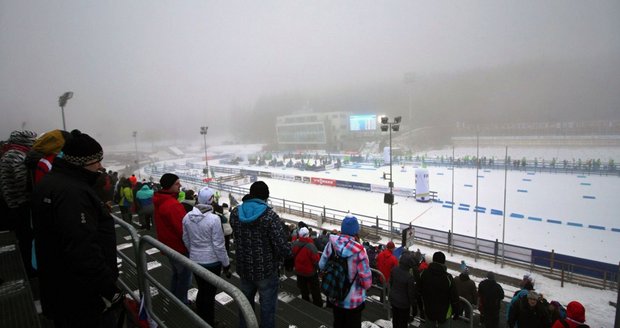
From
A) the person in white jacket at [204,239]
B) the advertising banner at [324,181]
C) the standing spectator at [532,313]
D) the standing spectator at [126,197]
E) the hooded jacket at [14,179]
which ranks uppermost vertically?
the hooded jacket at [14,179]

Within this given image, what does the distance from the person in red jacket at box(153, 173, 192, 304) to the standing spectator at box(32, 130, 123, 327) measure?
1482 mm

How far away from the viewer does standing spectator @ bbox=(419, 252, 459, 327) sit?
12.9ft

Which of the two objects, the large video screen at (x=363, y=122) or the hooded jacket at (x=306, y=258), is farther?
the large video screen at (x=363, y=122)

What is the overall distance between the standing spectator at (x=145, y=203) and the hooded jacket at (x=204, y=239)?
174 inches

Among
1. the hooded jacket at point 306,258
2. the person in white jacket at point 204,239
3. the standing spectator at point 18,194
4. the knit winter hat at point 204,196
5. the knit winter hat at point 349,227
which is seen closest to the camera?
the standing spectator at point 18,194

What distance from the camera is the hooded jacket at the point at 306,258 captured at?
15.6 ft

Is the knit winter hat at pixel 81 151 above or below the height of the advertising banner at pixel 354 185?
above

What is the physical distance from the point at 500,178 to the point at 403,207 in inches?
717

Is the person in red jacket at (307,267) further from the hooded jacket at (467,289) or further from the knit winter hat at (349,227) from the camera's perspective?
the hooded jacket at (467,289)

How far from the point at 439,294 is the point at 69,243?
394cm

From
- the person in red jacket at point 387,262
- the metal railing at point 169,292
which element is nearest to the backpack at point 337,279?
the metal railing at point 169,292

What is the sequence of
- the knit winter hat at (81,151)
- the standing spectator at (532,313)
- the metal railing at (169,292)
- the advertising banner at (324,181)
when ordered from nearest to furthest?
the metal railing at (169,292) → the knit winter hat at (81,151) → the standing spectator at (532,313) → the advertising banner at (324,181)

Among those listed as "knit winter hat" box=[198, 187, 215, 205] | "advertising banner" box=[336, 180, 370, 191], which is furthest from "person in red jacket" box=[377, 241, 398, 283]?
"advertising banner" box=[336, 180, 370, 191]

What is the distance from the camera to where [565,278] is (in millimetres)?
10461
